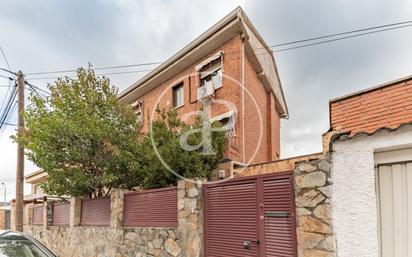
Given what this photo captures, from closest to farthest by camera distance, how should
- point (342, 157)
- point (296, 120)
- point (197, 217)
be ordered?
point (342, 157) < point (197, 217) < point (296, 120)

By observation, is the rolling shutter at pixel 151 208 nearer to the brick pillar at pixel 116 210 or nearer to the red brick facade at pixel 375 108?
the brick pillar at pixel 116 210

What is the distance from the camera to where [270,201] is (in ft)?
18.2

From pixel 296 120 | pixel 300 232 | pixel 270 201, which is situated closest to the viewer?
pixel 300 232

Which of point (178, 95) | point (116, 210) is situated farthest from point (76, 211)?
point (178, 95)

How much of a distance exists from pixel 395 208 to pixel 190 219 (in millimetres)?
4020

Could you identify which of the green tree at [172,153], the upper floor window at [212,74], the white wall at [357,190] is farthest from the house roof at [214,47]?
the white wall at [357,190]

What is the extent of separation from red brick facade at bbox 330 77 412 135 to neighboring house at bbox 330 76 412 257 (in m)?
Answer: 3.23

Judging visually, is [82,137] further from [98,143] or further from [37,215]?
[37,215]

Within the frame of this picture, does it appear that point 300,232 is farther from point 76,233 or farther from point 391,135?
point 76,233

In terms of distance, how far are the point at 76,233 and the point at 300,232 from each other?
8.51 meters

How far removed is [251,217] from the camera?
585 centimetres

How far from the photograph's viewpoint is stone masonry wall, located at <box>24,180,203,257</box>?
689cm

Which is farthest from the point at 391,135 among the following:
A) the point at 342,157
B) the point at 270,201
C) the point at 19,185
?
the point at 19,185

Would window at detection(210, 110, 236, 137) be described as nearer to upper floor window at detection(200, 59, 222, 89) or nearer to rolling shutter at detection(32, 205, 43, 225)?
upper floor window at detection(200, 59, 222, 89)
